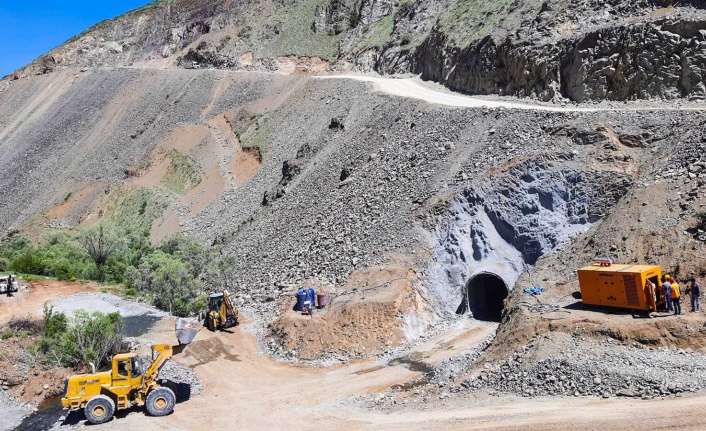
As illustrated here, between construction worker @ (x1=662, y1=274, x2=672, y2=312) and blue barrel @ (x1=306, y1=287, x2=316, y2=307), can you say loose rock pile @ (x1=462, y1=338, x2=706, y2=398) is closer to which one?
construction worker @ (x1=662, y1=274, x2=672, y2=312)

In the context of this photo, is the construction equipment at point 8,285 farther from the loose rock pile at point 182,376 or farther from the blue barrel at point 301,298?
the blue barrel at point 301,298

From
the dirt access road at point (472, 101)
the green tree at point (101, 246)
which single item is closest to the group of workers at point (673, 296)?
the dirt access road at point (472, 101)

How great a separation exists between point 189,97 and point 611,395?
52.1m

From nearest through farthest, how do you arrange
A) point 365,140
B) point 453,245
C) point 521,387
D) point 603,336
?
point 521,387 → point 603,336 → point 453,245 → point 365,140

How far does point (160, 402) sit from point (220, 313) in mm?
7175

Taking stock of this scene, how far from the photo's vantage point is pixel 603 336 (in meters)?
15.9

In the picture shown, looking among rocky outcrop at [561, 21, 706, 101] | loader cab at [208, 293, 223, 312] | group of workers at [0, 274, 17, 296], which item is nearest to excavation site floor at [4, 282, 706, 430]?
loader cab at [208, 293, 223, 312]

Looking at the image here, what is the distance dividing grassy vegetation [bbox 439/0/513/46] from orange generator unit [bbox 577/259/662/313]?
2462cm

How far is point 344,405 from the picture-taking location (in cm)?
1639

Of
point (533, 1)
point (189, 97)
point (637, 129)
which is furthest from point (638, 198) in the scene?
point (189, 97)

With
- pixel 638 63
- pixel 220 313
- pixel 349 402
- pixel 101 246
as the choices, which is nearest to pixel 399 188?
pixel 220 313

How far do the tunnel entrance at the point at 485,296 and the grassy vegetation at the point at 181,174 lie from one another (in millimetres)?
26590

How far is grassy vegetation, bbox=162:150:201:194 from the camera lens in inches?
1807

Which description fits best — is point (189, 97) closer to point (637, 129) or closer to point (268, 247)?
point (268, 247)
